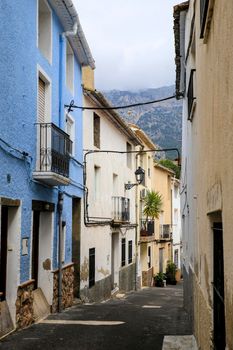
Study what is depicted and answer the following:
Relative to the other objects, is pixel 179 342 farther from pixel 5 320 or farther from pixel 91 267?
pixel 91 267

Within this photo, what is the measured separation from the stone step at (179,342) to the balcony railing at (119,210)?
13349 millimetres

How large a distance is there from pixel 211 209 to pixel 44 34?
29.4 feet

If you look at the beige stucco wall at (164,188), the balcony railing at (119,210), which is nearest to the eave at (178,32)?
the balcony railing at (119,210)

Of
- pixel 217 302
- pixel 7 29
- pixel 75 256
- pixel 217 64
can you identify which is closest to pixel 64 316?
pixel 75 256

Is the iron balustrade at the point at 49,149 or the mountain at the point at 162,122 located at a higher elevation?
→ the mountain at the point at 162,122

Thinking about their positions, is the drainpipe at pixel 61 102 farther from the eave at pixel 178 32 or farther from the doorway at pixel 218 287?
the doorway at pixel 218 287

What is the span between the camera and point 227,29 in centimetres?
358

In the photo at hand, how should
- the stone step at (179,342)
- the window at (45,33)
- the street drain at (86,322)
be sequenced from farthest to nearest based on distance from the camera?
the window at (45,33)
the street drain at (86,322)
the stone step at (179,342)

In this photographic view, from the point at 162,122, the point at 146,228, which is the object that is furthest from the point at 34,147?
the point at 162,122

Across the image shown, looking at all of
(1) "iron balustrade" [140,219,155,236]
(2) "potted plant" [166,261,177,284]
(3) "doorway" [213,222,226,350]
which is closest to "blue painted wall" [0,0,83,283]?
(3) "doorway" [213,222,226,350]

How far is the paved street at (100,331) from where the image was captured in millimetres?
8664

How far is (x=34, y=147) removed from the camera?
11.3 m

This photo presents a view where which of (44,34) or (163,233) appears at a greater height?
(44,34)

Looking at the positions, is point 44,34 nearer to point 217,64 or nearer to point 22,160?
point 22,160
